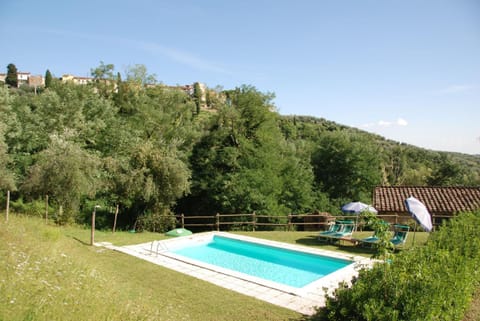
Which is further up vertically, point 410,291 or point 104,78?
point 104,78

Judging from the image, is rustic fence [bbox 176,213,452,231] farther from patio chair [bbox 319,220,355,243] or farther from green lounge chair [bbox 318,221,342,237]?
patio chair [bbox 319,220,355,243]

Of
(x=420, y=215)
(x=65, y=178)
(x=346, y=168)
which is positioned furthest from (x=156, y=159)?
(x=346, y=168)

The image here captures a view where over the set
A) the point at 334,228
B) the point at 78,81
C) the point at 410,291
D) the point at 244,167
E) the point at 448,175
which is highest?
the point at 78,81

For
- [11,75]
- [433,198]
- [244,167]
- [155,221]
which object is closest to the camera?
[433,198]

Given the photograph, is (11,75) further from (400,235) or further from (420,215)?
(420,215)

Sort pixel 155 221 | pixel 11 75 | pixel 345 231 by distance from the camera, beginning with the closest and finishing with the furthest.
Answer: pixel 345 231 → pixel 155 221 → pixel 11 75

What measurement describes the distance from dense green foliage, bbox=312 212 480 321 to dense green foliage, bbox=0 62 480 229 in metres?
12.3

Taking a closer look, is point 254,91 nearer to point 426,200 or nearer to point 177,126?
point 177,126

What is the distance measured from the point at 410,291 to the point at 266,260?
8055mm

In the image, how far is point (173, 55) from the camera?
62.0 feet

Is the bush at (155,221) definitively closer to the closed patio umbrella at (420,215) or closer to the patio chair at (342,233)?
the patio chair at (342,233)

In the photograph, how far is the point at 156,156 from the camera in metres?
15.6

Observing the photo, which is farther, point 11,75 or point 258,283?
point 11,75

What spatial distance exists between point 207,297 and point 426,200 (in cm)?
1290
